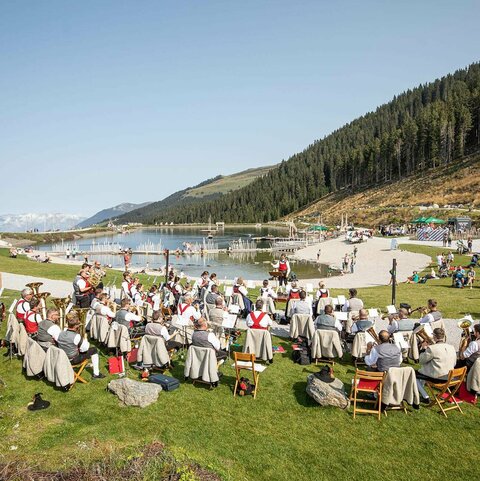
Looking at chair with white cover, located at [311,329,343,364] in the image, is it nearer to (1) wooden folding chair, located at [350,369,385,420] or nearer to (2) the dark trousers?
(1) wooden folding chair, located at [350,369,385,420]

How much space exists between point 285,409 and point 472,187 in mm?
96860

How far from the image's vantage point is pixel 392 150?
12812 cm

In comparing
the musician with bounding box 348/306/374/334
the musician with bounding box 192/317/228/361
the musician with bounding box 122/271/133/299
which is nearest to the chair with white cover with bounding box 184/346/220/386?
the musician with bounding box 192/317/228/361

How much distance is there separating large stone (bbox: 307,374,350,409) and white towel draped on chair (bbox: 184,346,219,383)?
2.57 m

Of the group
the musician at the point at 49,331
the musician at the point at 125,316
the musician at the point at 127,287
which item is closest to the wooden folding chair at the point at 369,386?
the musician at the point at 125,316

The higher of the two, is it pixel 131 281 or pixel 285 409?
pixel 131 281

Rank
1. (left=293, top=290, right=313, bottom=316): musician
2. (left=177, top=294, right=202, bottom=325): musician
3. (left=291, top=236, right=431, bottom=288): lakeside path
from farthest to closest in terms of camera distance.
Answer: (left=291, top=236, right=431, bottom=288): lakeside path
(left=293, top=290, right=313, bottom=316): musician
(left=177, top=294, right=202, bottom=325): musician

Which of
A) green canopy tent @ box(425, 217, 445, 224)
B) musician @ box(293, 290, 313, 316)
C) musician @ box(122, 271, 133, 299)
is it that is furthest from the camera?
green canopy tent @ box(425, 217, 445, 224)

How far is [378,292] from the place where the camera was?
26.4 meters

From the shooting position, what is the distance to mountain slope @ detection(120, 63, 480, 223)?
375ft

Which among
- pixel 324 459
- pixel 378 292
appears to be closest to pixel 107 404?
pixel 324 459

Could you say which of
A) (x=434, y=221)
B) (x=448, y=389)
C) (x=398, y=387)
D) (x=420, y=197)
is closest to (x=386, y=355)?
(x=398, y=387)

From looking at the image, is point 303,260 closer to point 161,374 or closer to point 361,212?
point 161,374

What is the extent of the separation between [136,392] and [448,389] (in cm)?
745
